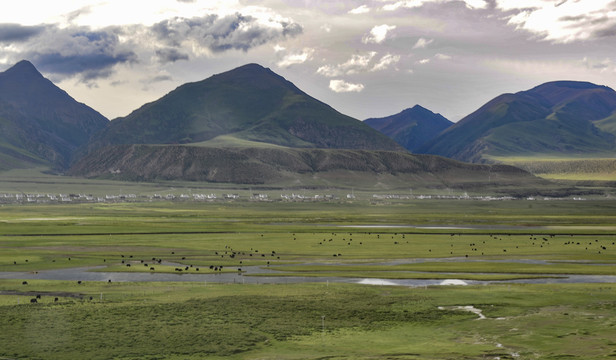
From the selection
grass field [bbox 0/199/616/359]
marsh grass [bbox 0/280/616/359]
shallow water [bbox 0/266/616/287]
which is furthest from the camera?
shallow water [bbox 0/266/616/287]

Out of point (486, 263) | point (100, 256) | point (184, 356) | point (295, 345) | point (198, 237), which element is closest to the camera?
point (184, 356)

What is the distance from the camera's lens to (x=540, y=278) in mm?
81125

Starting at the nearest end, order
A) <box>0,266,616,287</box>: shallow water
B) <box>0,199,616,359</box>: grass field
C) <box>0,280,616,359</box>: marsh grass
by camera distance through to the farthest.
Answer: <box>0,280,616,359</box>: marsh grass
<box>0,199,616,359</box>: grass field
<box>0,266,616,287</box>: shallow water

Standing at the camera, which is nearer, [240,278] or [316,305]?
[316,305]

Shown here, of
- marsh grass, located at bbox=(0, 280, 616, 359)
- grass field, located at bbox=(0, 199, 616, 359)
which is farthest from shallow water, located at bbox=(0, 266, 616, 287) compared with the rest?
marsh grass, located at bbox=(0, 280, 616, 359)

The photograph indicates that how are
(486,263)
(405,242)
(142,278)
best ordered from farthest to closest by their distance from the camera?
(405,242) < (486,263) < (142,278)

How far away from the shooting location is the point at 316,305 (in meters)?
62.5

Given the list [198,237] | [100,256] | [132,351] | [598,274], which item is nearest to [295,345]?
[132,351]

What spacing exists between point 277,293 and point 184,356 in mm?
22245

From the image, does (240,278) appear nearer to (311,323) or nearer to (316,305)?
(316,305)

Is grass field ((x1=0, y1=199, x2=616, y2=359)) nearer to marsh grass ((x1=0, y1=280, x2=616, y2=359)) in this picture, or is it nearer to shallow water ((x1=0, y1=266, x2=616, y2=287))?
marsh grass ((x1=0, y1=280, x2=616, y2=359))

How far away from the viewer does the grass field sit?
48.6 m

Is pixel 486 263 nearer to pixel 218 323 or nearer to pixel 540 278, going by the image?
pixel 540 278

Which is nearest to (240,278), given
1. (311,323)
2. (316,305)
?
(316,305)
